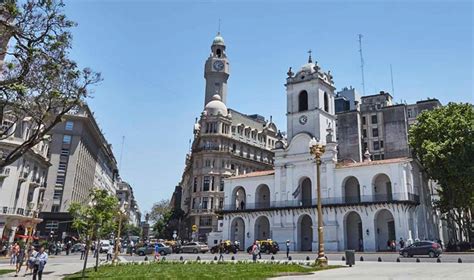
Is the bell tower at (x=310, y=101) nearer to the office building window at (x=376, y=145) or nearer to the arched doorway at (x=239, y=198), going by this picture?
the arched doorway at (x=239, y=198)

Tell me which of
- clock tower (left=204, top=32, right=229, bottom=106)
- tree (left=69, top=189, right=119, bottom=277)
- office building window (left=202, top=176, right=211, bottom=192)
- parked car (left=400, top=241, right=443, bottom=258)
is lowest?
parked car (left=400, top=241, right=443, bottom=258)

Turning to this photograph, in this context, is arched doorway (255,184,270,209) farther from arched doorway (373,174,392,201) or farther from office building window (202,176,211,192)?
office building window (202,176,211,192)

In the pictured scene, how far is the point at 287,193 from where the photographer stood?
1885 inches

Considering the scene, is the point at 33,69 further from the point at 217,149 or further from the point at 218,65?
the point at 218,65

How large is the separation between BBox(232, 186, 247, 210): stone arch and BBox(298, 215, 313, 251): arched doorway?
8.32 m

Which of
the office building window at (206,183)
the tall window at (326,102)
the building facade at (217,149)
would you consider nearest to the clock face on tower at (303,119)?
the tall window at (326,102)

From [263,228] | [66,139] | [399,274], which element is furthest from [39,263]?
[66,139]

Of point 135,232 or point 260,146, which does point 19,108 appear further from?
point 135,232

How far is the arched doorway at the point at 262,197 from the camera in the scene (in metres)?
50.8

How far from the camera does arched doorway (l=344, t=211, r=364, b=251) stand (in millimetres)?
44562

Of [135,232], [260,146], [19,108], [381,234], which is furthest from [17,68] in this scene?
[135,232]

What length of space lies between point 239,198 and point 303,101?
16774 millimetres

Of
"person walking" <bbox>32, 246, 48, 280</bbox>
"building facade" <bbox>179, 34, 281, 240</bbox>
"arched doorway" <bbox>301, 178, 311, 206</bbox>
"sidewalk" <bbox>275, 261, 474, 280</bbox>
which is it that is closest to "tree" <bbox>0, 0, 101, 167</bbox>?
"person walking" <bbox>32, 246, 48, 280</bbox>

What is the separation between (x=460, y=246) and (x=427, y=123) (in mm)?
13961
